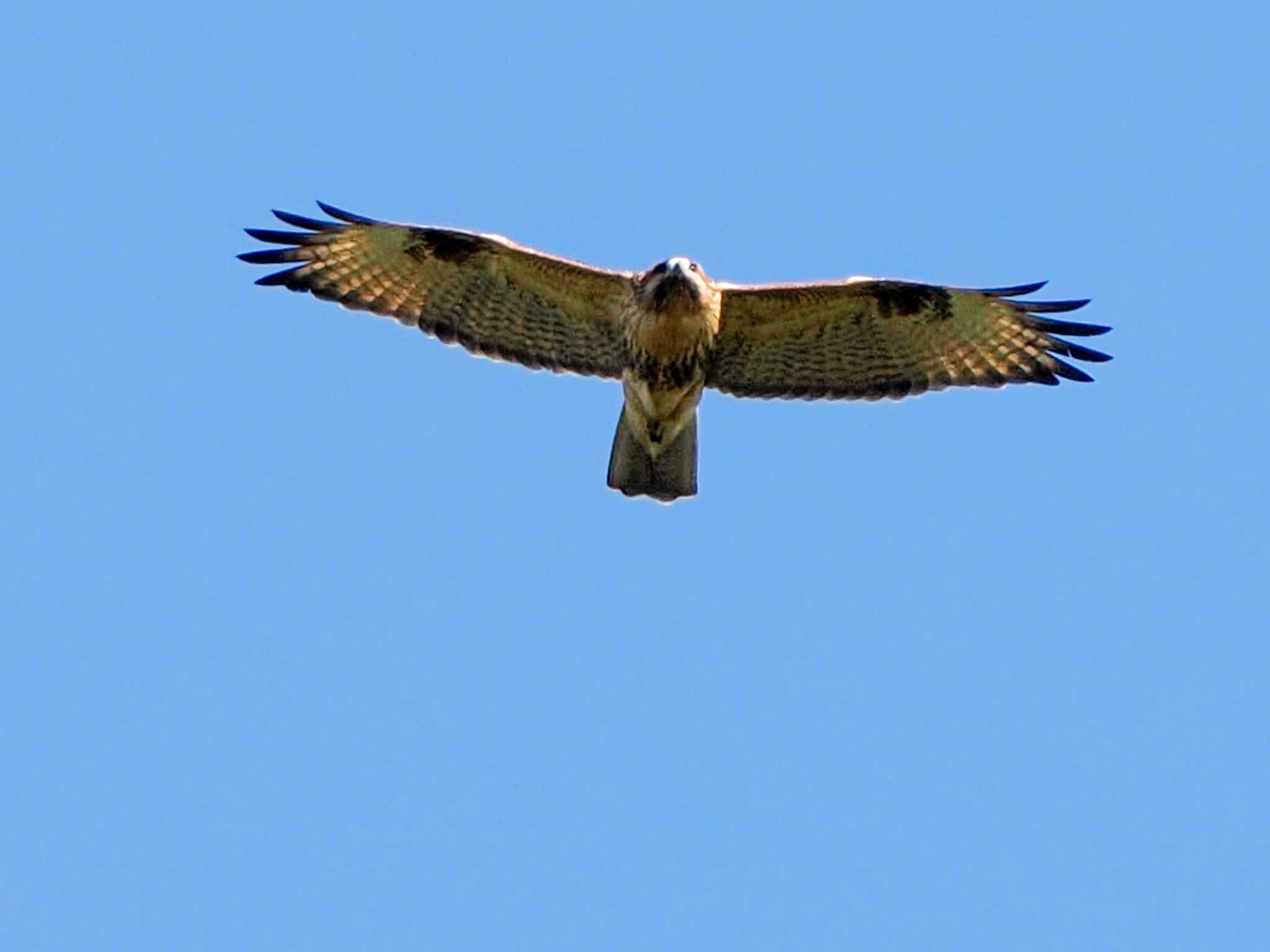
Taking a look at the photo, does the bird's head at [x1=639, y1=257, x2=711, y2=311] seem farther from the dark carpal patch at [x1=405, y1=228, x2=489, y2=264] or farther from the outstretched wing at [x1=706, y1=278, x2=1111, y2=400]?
the dark carpal patch at [x1=405, y1=228, x2=489, y2=264]

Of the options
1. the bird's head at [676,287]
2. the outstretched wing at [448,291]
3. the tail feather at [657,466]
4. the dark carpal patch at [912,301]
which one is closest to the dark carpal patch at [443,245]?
the outstretched wing at [448,291]

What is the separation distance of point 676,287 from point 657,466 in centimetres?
132

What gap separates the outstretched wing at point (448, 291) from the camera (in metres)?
13.0

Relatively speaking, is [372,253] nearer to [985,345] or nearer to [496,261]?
[496,261]

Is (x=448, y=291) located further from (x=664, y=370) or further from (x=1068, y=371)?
(x=1068, y=371)

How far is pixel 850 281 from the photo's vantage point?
12562mm

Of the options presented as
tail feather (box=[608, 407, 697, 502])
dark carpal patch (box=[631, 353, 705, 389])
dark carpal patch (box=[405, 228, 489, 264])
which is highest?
dark carpal patch (box=[405, 228, 489, 264])

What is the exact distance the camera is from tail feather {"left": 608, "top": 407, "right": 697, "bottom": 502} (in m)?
12.9

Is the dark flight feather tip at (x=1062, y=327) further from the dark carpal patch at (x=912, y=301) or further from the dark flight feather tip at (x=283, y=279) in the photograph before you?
the dark flight feather tip at (x=283, y=279)

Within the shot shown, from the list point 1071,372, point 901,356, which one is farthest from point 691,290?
point 1071,372

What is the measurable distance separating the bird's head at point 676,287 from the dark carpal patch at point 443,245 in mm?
1221

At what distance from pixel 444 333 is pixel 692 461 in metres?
1.83

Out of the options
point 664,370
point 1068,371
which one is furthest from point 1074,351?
point 664,370

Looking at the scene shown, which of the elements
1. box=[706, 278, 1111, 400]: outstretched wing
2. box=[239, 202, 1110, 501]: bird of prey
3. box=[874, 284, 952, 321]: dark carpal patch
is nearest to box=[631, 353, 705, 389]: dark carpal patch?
box=[239, 202, 1110, 501]: bird of prey
